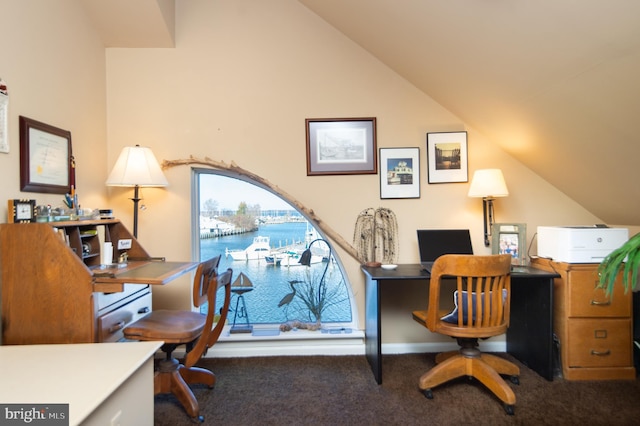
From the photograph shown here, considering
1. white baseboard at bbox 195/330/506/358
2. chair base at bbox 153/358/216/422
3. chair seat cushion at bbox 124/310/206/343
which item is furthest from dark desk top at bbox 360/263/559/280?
chair base at bbox 153/358/216/422

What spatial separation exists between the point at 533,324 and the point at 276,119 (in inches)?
99.3

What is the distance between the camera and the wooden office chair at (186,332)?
6.13 ft

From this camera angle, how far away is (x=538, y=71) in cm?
184

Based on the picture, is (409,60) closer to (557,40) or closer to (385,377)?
(557,40)

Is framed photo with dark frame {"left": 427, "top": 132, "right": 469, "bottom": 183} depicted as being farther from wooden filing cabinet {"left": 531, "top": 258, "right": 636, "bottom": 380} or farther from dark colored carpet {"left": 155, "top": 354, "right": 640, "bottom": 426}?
dark colored carpet {"left": 155, "top": 354, "right": 640, "bottom": 426}

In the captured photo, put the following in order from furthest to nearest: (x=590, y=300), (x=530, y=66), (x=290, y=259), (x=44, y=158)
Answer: (x=290, y=259) → (x=590, y=300) → (x=44, y=158) → (x=530, y=66)

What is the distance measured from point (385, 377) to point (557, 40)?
2242mm

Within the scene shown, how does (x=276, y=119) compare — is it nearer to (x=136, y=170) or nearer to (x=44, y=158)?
(x=136, y=170)

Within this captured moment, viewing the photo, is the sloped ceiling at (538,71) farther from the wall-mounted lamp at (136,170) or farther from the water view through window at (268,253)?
the wall-mounted lamp at (136,170)

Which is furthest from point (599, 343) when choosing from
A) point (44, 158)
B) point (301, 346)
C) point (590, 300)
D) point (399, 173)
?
point (44, 158)

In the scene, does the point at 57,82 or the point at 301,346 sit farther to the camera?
the point at 301,346

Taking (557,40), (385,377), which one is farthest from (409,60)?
(385,377)

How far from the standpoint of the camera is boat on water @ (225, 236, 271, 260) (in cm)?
299

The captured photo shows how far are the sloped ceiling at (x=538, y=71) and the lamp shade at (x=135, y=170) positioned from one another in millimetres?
1791
